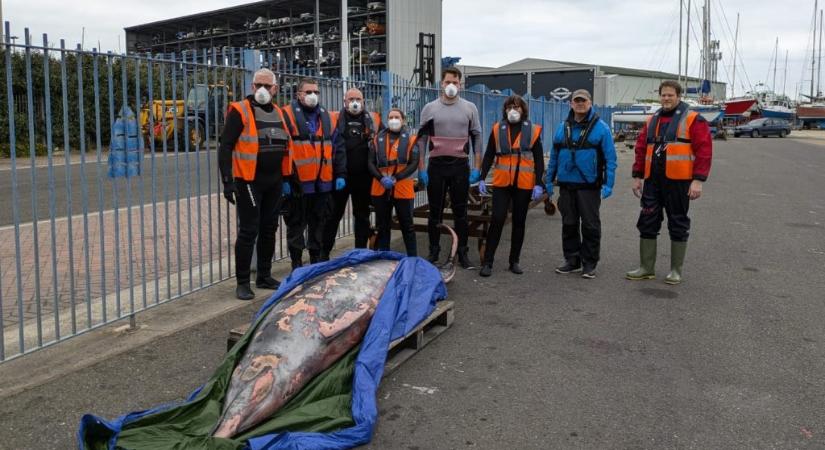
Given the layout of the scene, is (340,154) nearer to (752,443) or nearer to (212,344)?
(212,344)

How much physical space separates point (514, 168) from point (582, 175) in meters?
0.71

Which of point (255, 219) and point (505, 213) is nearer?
point (255, 219)

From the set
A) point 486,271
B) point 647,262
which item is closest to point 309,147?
point 486,271

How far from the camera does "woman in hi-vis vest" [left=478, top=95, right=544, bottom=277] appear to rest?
22.8 ft

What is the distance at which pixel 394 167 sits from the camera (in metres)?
6.79

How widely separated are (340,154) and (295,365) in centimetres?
331

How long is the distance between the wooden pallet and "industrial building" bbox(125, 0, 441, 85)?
1132 inches

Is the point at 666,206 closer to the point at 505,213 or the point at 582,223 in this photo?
the point at 582,223

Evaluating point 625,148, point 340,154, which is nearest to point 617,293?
point 340,154

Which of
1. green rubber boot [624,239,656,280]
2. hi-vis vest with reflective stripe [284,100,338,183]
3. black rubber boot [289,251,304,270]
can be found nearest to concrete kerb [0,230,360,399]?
black rubber boot [289,251,304,270]

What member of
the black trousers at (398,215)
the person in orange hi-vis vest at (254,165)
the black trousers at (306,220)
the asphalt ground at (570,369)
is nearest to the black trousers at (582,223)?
the asphalt ground at (570,369)

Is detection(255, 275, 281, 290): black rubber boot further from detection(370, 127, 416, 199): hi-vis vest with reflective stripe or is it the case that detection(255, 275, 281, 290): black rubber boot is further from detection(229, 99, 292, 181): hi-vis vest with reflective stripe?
detection(370, 127, 416, 199): hi-vis vest with reflective stripe

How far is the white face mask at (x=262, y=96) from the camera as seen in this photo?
565 centimetres

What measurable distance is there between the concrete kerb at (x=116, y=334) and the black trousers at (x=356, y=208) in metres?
1.07
